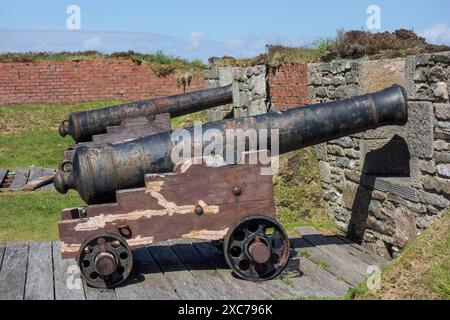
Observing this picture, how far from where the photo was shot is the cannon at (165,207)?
13.3 ft

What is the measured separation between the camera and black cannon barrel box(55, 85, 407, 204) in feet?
13.5

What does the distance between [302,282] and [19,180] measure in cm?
657

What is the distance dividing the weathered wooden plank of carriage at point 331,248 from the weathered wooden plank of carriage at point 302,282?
39 centimetres

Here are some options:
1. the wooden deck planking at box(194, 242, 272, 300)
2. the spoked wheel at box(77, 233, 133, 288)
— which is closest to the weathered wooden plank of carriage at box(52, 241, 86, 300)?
the spoked wheel at box(77, 233, 133, 288)

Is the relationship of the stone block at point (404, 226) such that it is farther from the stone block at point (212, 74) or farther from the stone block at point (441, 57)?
the stone block at point (212, 74)

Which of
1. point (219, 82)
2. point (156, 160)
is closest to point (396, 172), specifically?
point (156, 160)

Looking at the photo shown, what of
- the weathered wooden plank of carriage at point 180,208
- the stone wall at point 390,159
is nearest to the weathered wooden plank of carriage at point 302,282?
the weathered wooden plank of carriage at point 180,208

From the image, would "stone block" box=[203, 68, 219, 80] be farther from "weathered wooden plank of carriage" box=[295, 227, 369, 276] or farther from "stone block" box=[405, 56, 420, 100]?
"stone block" box=[405, 56, 420, 100]

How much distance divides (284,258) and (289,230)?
155 centimetres

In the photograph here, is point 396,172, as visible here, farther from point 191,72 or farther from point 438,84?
point 191,72

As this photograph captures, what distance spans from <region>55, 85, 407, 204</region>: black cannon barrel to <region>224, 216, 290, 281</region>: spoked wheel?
0.57 meters

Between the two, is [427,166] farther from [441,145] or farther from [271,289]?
[271,289]

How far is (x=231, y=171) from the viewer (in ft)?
13.4
